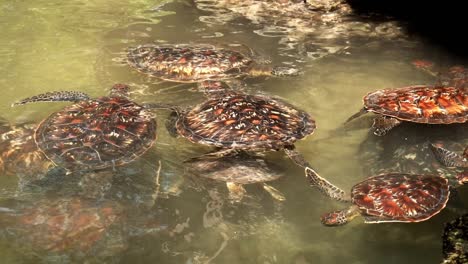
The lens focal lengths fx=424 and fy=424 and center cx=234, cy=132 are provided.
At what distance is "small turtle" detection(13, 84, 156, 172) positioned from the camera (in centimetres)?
432

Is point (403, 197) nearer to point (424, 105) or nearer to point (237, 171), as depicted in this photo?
point (237, 171)

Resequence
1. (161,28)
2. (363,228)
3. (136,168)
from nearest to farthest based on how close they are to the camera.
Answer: (363,228) → (136,168) → (161,28)

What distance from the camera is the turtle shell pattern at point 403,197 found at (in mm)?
3602

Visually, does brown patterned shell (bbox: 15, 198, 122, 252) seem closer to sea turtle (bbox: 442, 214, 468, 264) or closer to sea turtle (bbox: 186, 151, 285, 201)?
sea turtle (bbox: 186, 151, 285, 201)

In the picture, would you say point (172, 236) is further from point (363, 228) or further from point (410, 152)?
point (410, 152)

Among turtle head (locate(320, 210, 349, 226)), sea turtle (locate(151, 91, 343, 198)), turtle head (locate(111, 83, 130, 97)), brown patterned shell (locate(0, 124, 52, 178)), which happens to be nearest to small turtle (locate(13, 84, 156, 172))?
brown patterned shell (locate(0, 124, 52, 178))

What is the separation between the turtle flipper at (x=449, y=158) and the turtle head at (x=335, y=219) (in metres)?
1.36

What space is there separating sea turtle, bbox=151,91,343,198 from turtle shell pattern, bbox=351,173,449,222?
0.62 metres

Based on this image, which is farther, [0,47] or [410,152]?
[0,47]

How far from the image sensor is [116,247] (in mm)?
3500

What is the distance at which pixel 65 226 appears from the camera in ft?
12.0

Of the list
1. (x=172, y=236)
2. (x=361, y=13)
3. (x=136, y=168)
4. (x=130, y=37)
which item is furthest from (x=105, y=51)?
(x=361, y=13)

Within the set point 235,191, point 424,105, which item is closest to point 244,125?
point 235,191

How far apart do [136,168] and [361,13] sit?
7.31 meters
